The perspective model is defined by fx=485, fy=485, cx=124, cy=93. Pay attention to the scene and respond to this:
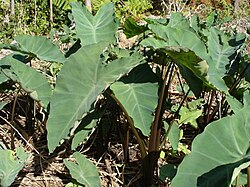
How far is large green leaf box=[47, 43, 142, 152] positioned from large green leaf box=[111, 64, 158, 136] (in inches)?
7.1

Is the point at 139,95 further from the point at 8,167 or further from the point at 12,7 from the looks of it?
the point at 12,7

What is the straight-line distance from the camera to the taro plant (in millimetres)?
1452

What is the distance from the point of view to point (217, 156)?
1431 mm

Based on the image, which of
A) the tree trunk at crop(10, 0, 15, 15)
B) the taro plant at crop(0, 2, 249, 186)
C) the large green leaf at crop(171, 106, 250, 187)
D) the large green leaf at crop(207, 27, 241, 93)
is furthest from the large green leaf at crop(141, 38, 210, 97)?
the tree trunk at crop(10, 0, 15, 15)

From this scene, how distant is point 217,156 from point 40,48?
1.12 meters

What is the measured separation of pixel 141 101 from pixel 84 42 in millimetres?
417

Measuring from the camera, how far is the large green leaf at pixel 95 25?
220cm

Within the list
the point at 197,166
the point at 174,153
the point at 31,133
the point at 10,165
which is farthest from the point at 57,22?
the point at 197,166

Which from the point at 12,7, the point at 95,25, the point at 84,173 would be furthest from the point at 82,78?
the point at 12,7

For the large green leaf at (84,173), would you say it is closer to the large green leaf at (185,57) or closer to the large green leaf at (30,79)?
the large green leaf at (30,79)

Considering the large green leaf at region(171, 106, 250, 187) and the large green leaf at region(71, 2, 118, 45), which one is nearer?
the large green leaf at region(171, 106, 250, 187)

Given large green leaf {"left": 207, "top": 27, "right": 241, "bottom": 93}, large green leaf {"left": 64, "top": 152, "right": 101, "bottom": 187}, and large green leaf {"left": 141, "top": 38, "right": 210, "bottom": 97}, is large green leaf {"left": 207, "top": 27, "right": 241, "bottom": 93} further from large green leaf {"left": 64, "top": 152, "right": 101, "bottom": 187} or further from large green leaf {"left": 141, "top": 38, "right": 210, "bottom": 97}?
large green leaf {"left": 64, "top": 152, "right": 101, "bottom": 187}

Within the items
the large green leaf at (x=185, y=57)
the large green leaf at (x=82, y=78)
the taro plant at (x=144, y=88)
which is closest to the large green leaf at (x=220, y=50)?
the taro plant at (x=144, y=88)

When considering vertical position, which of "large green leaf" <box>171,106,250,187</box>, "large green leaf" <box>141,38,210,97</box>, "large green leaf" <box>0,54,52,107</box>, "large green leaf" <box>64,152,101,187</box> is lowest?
"large green leaf" <box>64,152,101,187</box>
